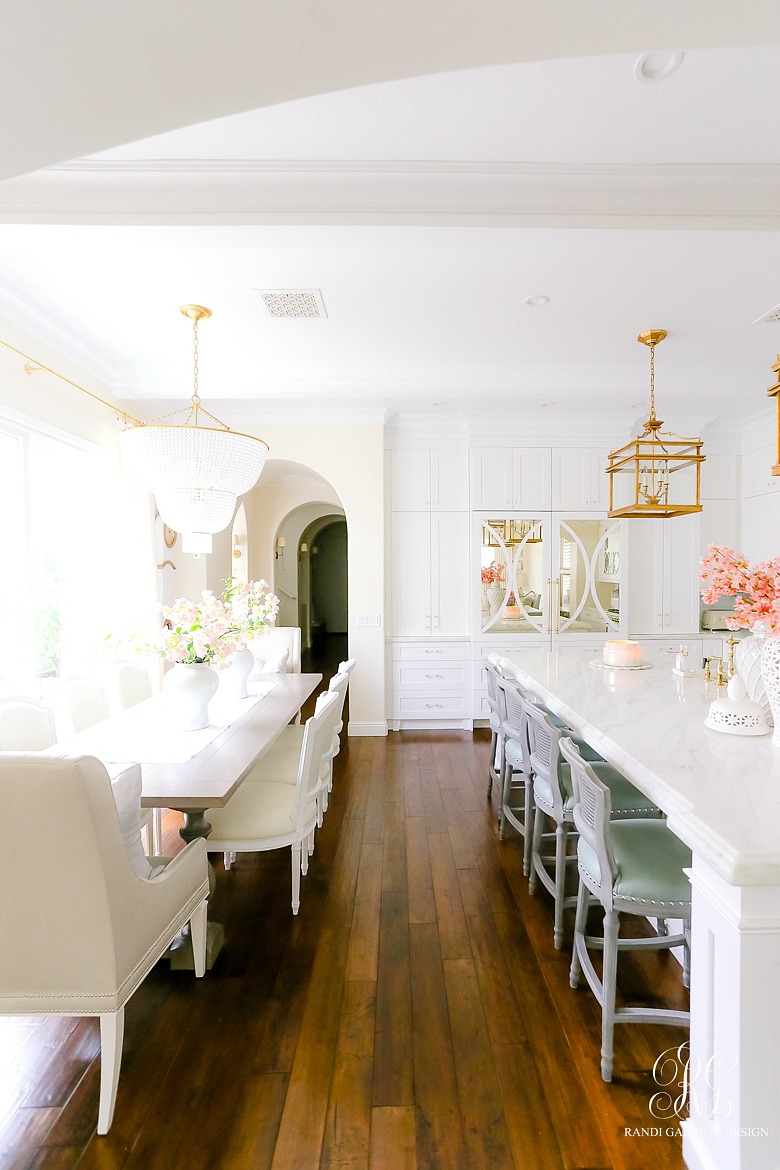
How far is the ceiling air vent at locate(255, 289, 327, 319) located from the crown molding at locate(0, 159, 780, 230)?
0.75 m

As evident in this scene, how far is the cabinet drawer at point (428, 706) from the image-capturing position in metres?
5.11

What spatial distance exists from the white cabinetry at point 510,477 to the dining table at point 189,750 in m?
2.71

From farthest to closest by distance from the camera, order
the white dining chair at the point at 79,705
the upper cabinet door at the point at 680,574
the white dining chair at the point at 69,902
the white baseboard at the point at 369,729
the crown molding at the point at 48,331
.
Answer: the upper cabinet door at the point at 680,574 → the white baseboard at the point at 369,729 → the crown molding at the point at 48,331 → the white dining chair at the point at 79,705 → the white dining chair at the point at 69,902

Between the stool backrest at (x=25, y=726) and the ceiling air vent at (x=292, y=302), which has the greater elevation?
the ceiling air vent at (x=292, y=302)

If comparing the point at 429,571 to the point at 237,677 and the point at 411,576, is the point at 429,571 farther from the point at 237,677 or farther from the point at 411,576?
the point at 237,677

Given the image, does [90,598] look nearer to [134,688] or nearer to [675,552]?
[134,688]

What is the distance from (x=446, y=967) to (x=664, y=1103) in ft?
2.43

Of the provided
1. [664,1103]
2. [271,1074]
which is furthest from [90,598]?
[664,1103]

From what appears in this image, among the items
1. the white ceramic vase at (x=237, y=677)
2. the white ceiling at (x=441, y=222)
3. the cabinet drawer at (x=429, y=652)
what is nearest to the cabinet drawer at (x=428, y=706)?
the cabinet drawer at (x=429, y=652)

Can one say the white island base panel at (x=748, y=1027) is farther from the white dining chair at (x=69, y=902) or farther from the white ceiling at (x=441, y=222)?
the white ceiling at (x=441, y=222)

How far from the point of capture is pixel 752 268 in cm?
267

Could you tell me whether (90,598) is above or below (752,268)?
below

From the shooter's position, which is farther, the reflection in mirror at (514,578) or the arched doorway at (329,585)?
the arched doorway at (329,585)

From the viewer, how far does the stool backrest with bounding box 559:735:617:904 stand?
5.01 ft
